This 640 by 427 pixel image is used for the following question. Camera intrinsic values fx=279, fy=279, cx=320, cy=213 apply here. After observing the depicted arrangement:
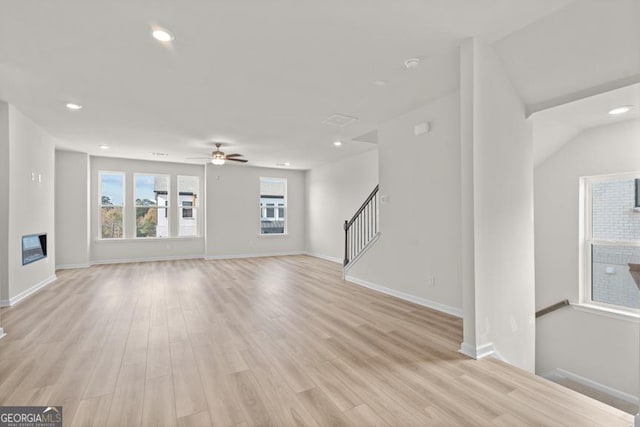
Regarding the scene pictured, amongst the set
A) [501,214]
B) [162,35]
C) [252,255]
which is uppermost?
[162,35]

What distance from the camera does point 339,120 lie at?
4.76 meters

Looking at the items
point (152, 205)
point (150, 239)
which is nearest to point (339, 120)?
point (152, 205)

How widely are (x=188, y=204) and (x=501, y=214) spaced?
838 centimetres

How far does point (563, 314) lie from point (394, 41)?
4654 mm

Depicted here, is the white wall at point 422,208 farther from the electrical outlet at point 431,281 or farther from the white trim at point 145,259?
the white trim at point 145,259

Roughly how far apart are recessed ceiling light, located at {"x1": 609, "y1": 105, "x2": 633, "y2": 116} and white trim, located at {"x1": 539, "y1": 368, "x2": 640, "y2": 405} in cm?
354

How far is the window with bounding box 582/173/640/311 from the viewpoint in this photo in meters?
3.84

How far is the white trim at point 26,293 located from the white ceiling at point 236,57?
9.34 feet

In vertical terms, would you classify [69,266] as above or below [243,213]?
below

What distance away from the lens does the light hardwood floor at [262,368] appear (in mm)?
1797

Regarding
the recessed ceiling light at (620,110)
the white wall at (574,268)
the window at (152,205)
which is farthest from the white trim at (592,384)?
the window at (152,205)

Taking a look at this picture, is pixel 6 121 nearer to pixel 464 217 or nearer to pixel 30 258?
pixel 30 258

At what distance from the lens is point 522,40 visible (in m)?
2.58

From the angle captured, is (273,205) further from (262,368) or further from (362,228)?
(262,368)
